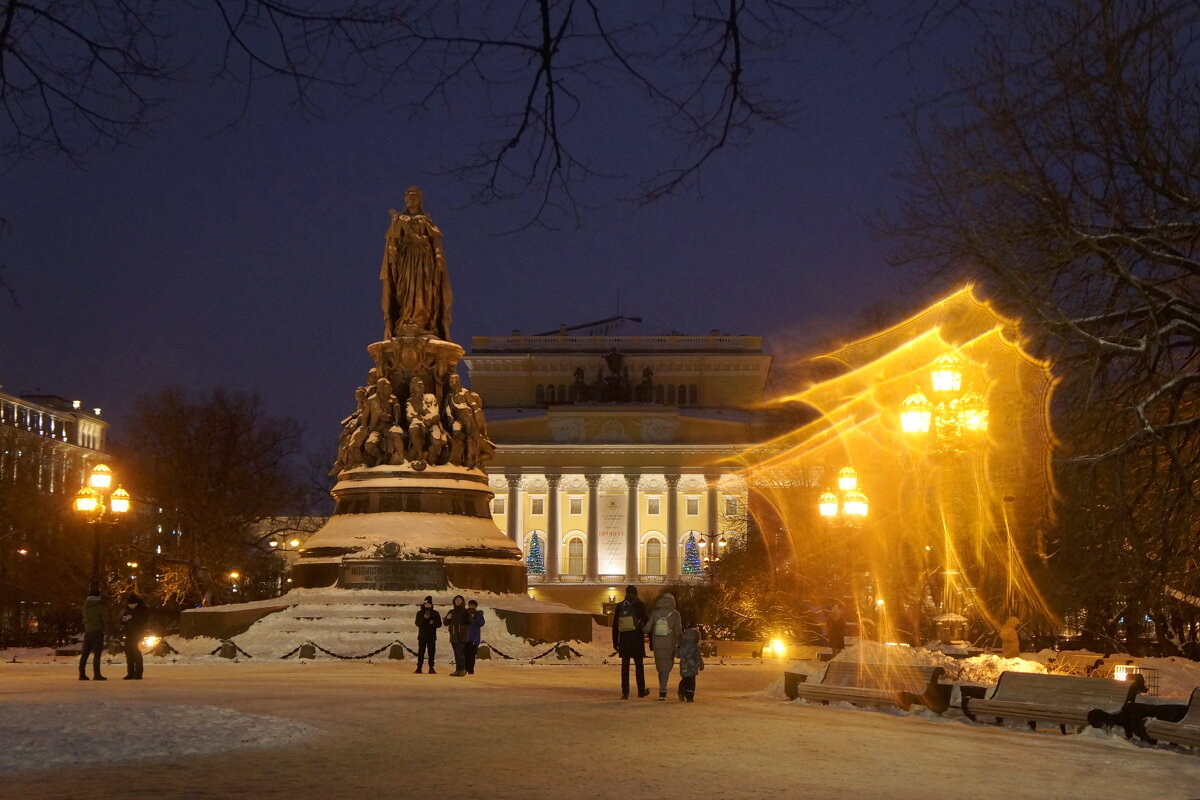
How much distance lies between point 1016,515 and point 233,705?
57.6ft

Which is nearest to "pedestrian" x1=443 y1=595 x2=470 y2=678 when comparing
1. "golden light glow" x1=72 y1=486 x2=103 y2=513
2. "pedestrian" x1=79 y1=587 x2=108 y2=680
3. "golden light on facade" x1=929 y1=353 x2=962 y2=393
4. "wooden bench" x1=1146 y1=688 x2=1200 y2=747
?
"pedestrian" x1=79 y1=587 x2=108 y2=680

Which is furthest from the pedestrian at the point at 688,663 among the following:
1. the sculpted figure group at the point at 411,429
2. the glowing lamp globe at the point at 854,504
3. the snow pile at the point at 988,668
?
the sculpted figure group at the point at 411,429

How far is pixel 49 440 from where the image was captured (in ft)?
226

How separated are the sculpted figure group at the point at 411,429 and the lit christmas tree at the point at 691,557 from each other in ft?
186

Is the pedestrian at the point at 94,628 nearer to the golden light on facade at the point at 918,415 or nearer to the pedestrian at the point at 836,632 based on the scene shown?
the golden light on facade at the point at 918,415

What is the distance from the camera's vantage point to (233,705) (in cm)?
1609

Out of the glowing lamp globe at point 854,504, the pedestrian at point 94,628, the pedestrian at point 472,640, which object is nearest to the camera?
the pedestrian at point 94,628

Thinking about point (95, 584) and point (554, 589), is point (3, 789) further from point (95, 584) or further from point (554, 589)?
point (554, 589)

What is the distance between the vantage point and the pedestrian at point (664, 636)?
18.2 m

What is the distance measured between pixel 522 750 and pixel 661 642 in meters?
6.10

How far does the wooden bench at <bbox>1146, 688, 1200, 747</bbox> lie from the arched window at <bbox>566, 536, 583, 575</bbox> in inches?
3491

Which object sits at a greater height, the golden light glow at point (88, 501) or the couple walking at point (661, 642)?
the golden light glow at point (88, 501)

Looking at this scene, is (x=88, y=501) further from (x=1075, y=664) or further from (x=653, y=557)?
(x=653, y=557)

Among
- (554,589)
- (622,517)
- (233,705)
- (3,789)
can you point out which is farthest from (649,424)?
(3,789)
